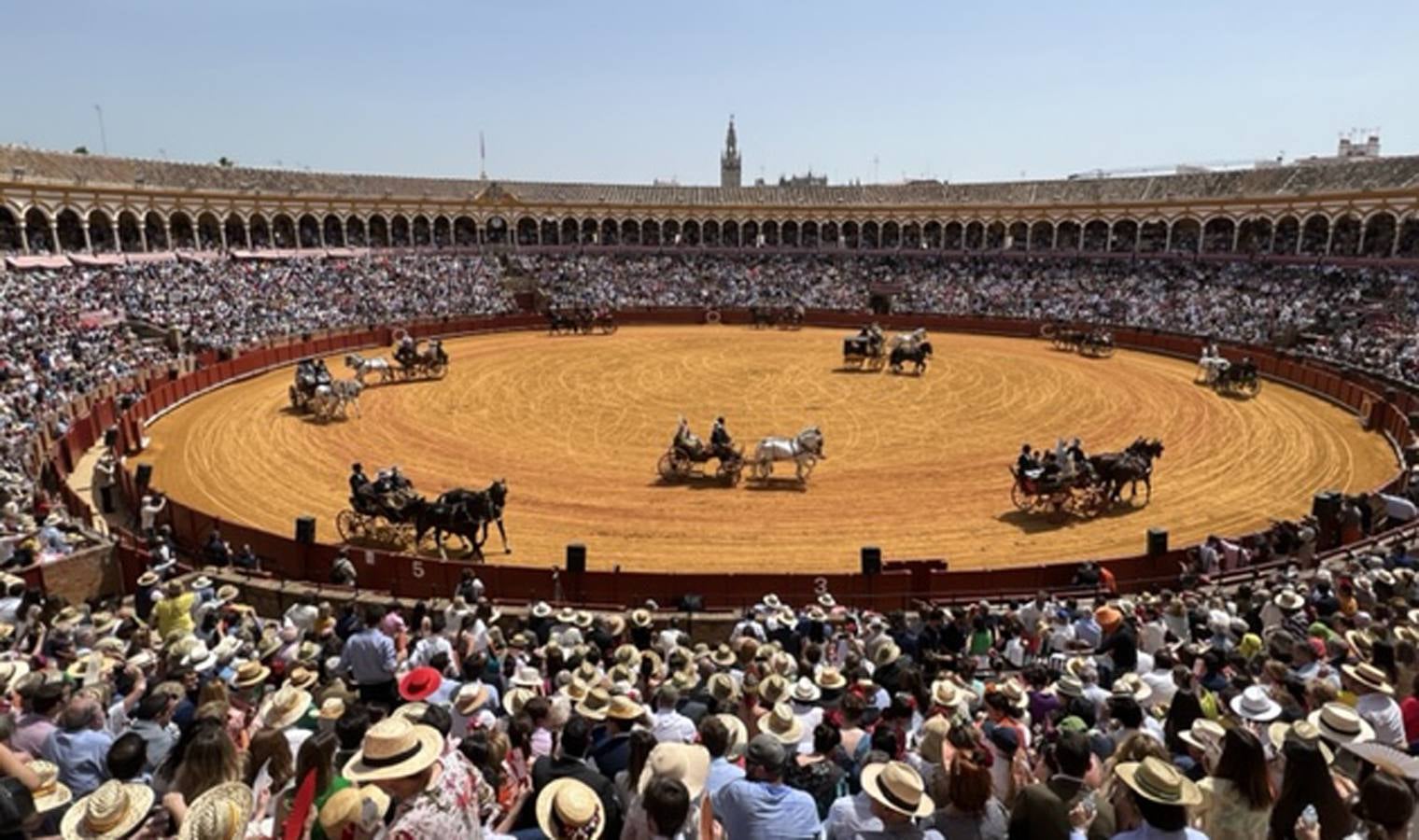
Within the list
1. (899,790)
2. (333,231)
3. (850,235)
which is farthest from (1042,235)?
(899,790)

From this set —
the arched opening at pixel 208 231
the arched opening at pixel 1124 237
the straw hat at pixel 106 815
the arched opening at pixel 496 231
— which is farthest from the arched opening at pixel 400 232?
the straw hat at pixel 106 815

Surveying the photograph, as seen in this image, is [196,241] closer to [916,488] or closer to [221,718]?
[916,488]

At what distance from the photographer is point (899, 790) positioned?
4.20 metres

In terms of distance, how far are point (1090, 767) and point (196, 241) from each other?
62083 mm

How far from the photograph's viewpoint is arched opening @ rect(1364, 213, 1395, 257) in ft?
161

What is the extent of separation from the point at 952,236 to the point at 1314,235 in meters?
25.6

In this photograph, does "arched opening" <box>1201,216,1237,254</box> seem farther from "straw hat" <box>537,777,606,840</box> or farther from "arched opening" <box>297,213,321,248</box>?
"straw hat" <box>537,777,606,840</box>

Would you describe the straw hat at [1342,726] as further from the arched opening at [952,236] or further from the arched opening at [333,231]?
the arched opening at [952,236]

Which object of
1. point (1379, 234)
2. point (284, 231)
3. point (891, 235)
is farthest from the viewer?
point (891, 235)

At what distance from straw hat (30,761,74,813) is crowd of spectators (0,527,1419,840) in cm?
1

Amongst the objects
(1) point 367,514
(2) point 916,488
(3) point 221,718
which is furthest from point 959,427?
(3) point 221,718

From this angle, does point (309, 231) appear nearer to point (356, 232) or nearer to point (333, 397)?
point (356, 232)

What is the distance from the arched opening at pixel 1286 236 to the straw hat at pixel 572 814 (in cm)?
6300

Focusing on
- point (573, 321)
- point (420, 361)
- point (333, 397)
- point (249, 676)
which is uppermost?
point (249, 676)
